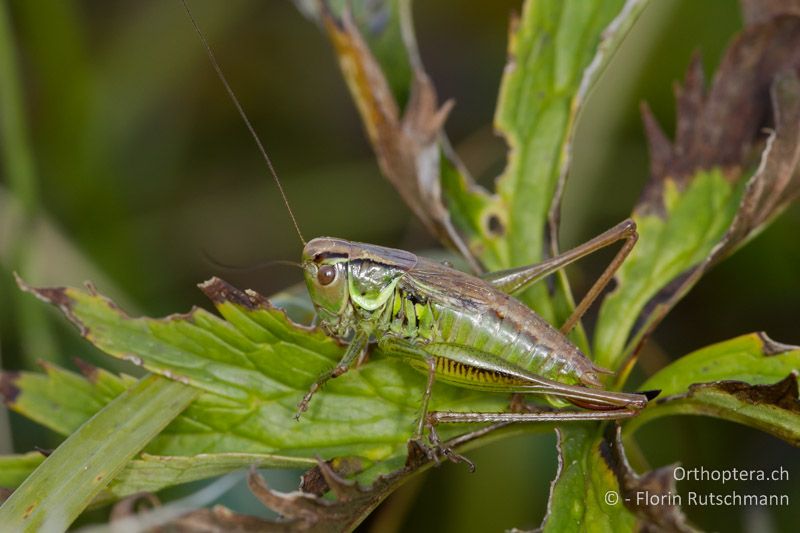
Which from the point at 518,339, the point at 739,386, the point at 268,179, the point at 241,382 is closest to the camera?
the point at 739,386

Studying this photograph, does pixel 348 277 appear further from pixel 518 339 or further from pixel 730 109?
pixel 730 109

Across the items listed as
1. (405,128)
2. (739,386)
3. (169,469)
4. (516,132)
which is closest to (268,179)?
(405,128)

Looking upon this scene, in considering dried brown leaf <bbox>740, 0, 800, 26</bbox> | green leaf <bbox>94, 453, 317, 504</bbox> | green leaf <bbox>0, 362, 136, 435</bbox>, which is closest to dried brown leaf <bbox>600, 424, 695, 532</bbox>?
green leaf <bbox>94, 453, 317, 504</bbox>

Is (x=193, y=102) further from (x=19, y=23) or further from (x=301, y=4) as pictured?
(x=301, y=4)

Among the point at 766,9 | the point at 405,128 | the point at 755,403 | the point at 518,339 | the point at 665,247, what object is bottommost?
the point at 755,403

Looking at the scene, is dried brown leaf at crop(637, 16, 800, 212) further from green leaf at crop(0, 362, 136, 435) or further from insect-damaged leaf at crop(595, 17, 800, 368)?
green leaf at crop(0, 362, 136, 435)

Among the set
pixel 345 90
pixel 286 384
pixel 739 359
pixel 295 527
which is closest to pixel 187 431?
pixel 286 384

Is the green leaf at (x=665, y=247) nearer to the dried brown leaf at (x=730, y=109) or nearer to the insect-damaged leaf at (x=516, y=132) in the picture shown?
the dried brown leaf at (x=730, y=109)
